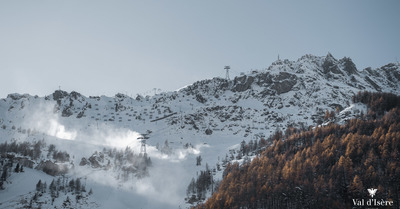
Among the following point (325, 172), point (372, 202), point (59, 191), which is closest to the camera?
point (372, 202)

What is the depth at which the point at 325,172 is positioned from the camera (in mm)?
150500

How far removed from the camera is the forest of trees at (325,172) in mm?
130125

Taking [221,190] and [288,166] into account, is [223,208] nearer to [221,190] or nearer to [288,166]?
[221,190]

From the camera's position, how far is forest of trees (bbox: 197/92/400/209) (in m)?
130

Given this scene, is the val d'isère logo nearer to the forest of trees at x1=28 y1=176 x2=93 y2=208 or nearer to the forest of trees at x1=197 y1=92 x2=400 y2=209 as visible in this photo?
the forest of trees at x1=197 y1=92 x2=400 y2=209

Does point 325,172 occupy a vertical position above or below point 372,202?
above

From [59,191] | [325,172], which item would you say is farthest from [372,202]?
[59,191]

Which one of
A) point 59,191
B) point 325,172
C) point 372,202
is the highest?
point 325,172

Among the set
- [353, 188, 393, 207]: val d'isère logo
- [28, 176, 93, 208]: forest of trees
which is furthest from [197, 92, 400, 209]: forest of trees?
[28, 176, 93, 208]: forest of trees

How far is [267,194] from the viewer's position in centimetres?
14475

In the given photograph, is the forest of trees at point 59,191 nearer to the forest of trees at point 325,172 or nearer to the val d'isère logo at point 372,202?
the forest of trees at point 325,172

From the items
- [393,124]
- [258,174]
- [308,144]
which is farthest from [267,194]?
[393,124]

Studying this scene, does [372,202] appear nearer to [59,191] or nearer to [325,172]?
[325,172]

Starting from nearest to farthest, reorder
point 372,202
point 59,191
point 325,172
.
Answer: point 372,202, point 325,172, point 59,191
